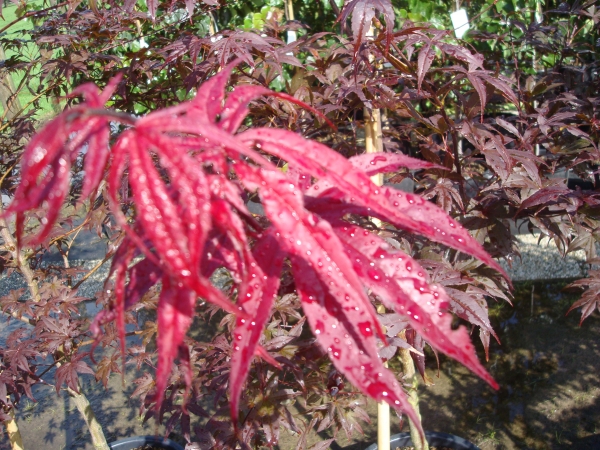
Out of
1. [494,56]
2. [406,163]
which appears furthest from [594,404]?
[406,163]

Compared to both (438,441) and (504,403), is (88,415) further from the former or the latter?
(504,403)

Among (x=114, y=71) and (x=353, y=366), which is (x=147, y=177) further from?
(x=114, y=71)

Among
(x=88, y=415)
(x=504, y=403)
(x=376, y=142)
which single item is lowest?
(x=504, y=403)

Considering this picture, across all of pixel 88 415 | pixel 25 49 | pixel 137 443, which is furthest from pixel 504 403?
pixel 25 49

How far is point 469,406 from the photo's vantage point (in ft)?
7.68

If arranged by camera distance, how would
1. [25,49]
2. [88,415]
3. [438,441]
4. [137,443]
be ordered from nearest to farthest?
[88,415]
[438,441]
[137,443]
[25,49]

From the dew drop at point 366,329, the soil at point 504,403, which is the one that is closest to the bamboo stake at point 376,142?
the dew drop at point 366,329

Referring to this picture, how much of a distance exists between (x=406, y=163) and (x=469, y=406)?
221cm

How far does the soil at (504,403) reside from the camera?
2.14m

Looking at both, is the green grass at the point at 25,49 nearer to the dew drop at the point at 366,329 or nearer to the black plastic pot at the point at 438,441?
the dew drop at the point at 366,329

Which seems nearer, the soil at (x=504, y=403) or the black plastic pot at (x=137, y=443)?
the black plastic pot at (x=137, y=443)

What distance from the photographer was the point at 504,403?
234 centimetres

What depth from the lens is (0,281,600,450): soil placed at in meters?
2.14

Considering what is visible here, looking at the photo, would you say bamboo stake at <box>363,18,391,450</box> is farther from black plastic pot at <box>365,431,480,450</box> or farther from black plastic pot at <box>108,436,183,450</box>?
black plastic pot at <box>108,436,183,450</box>
